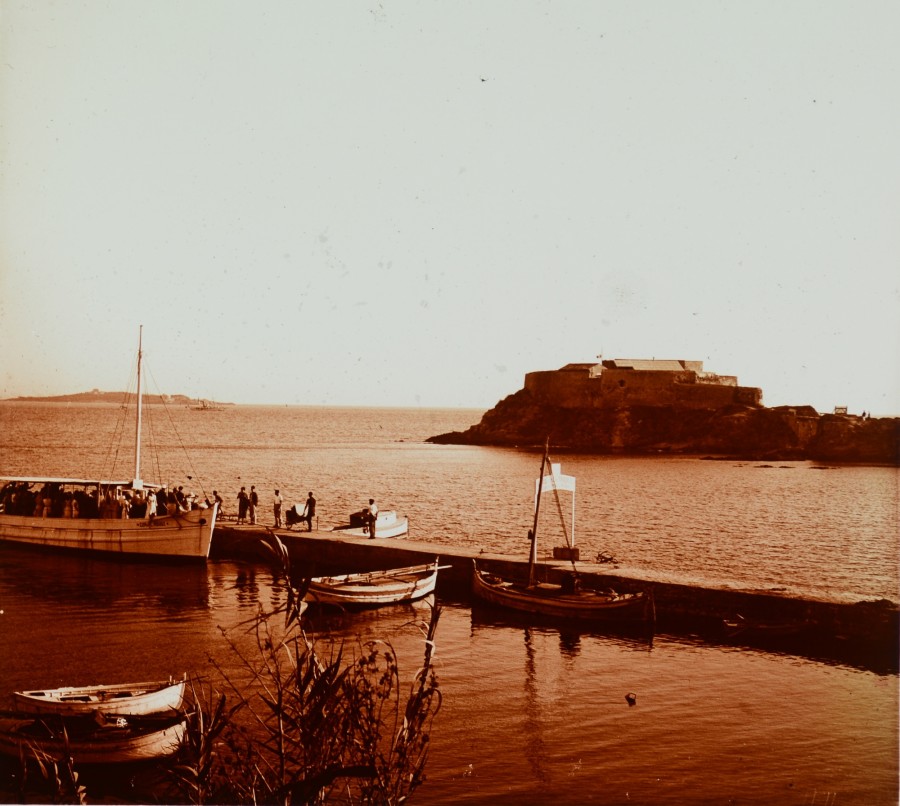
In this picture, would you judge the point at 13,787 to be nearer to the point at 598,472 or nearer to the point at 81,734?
the point at 81,734

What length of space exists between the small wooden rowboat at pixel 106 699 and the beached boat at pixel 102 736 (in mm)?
183

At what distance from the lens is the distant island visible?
3570 inches

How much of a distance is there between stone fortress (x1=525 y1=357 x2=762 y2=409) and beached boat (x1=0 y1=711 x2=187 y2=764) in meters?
80.7

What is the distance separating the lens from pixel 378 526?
31047 mm

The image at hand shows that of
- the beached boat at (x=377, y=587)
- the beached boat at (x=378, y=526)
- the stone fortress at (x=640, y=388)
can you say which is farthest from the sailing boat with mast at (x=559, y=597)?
the stone fortress at (x=640, y=388)

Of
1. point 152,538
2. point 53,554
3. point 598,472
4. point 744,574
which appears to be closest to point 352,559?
point 152,538

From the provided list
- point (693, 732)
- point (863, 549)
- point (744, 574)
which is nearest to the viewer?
point (693, 732)

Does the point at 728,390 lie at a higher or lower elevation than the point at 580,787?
higher

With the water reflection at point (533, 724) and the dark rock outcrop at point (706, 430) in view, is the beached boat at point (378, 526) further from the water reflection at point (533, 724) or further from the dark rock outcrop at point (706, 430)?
the dark rock outcrop at point (706, 430)

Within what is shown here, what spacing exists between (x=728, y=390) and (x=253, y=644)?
265 ft

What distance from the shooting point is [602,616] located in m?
21.3

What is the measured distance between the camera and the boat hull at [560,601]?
2108cm

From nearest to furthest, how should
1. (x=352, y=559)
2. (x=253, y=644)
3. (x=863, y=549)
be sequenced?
1. (x=253, y=644)
2. (x=352, y=559)
3. (x=863, y=549)

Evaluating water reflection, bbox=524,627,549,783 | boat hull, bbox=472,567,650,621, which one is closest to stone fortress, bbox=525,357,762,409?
boat hull, bbox=472,567,650,621
